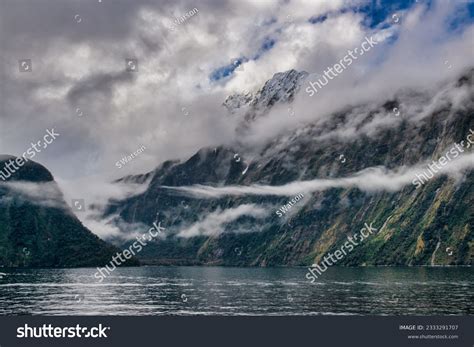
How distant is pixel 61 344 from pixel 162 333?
42.2 feet

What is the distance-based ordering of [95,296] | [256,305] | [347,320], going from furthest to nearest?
[95,296] < [256,305] < [347,320]

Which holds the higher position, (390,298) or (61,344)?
(61,344)

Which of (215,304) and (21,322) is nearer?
(21,322)

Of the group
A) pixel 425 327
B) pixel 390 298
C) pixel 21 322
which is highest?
pixel 21 322

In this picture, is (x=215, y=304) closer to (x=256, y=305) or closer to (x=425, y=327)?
(x=256, y=305)

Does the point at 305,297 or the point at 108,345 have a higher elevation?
the point at 108,345

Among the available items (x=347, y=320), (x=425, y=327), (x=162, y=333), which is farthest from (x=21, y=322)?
(x=425, y=327)

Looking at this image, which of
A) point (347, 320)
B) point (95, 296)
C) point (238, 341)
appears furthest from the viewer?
point (95, 296)

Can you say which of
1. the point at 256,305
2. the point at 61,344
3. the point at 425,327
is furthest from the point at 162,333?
the point at 256,305

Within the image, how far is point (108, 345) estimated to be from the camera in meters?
58.2

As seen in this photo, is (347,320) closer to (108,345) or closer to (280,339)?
(280,339)

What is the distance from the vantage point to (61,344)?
56.1m

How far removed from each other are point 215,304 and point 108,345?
95.9 metres

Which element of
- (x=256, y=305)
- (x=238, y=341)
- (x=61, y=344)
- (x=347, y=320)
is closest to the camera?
(x=61, y=344)
